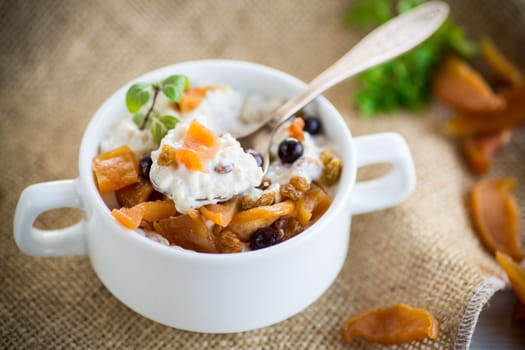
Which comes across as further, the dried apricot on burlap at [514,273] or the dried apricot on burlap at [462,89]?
the dried apricot on burlap at [462,89]

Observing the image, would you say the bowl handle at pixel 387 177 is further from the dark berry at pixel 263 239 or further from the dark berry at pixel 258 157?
the dark berry at pixel 263 239

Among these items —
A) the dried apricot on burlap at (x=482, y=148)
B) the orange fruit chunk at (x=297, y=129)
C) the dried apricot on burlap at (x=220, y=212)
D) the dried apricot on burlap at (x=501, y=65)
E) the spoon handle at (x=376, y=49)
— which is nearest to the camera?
the dried apricot on burlap at (x=220, y=212)

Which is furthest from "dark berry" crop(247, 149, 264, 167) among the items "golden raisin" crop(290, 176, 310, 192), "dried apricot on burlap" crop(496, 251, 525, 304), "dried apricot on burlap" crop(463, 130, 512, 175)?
"dried apricot on burlap" crop(463, 130, 512, 175)

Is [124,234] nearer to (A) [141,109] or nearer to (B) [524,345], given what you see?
(A) [141,109]

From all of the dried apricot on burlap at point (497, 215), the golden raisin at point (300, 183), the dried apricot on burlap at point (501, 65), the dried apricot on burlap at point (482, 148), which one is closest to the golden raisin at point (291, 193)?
the golden raisin at point (300, 183)

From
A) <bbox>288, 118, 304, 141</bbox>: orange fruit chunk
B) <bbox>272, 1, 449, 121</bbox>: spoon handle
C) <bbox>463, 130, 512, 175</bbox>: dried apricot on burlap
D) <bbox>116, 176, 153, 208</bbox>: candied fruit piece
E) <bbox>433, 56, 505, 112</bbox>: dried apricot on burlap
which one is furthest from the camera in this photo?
<bbox>433, 56, 505, 112</bbox>: dried apricot on burlap

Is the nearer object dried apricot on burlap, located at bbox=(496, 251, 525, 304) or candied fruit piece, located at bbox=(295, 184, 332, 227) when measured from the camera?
candied fruit piece, located at bbox=(295, 184, 332, 227)

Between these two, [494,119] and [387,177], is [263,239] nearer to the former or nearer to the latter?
[387,177]

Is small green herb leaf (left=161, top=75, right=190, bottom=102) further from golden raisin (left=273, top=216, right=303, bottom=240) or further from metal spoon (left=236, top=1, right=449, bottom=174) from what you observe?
golden raisin (left=273, top=216, right=303, bottom=240)
